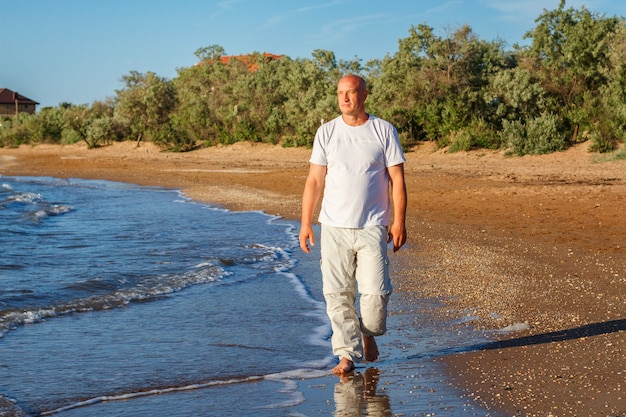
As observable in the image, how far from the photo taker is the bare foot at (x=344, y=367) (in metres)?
5.38

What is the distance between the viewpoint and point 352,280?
5.41 metres

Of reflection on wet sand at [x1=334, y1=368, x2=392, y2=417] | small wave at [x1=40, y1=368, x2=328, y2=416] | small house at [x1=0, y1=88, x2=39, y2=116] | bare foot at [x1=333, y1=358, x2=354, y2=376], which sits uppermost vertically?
small house at [x1=0, y1=88, x2=39, y2=116]

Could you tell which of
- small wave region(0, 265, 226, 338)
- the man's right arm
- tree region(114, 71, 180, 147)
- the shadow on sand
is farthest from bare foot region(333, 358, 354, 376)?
tree region(114, 71, 180, 147)

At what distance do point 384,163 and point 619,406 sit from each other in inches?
77.2

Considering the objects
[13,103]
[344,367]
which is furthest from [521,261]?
[13,103]

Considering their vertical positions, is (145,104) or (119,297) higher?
(145,104)

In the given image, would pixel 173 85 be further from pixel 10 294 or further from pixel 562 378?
pixel 562 378

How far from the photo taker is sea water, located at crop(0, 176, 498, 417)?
16.4 feet

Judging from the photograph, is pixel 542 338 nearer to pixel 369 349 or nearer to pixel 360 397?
pixel 369 349

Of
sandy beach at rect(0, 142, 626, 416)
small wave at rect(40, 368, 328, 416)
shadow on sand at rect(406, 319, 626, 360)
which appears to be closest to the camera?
small wave at rect(40, 368, 328, 416)

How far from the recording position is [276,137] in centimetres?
3891

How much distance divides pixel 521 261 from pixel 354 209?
4955 millimetres

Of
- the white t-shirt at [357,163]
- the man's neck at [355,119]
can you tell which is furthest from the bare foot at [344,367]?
the man's neck at [355,119]

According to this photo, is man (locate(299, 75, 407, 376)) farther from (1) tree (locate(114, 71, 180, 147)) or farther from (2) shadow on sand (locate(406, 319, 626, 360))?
(1) tree (locate(114, 71, 180, 147))
